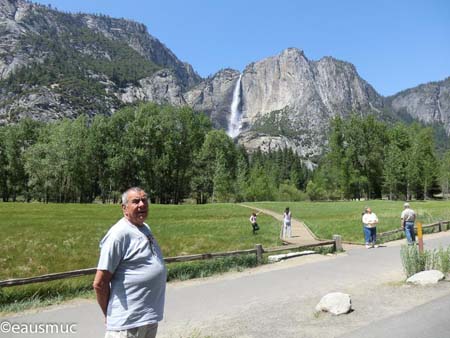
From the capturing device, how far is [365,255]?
19.2 metres

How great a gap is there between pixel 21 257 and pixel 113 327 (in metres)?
18.5

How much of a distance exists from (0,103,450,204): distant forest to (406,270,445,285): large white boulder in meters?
62.6

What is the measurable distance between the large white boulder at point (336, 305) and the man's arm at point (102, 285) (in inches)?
258

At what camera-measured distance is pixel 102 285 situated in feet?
14.1

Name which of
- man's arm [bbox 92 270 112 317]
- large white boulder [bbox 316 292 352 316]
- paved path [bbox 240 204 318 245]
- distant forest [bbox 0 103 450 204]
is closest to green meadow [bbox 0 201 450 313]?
paved path [bbox 240 204 318 245]

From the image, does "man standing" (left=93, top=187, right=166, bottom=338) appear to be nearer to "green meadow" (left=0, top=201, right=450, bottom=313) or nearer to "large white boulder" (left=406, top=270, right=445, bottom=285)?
"green meadow" (left=0, top=201, right=450, bottom=313)

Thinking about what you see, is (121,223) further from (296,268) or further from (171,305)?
(296,268)

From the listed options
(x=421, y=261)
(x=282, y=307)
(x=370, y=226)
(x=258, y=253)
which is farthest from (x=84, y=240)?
(x=421, y=261)

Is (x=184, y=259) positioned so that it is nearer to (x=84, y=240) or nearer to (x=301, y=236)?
(x=84, y=240)

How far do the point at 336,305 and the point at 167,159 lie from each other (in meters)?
65.3

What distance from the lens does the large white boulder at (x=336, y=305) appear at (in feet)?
30.8

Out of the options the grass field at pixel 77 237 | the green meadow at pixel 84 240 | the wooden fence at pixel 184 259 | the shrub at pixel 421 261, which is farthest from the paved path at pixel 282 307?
the grass field at pixel 77 237

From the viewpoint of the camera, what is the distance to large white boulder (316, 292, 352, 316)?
938 cm

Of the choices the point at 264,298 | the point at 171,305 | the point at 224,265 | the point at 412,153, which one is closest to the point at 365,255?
the point at 224,265
